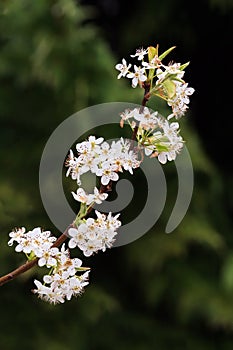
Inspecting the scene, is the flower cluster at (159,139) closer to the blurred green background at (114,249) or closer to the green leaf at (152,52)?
the green leaf at (152,52)

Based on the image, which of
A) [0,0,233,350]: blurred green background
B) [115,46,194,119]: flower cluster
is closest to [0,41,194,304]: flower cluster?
[115,46,194,119]: flower cluster

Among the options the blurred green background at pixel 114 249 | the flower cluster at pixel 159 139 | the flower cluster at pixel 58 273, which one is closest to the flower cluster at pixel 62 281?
the flower cluster at pixel 58 273

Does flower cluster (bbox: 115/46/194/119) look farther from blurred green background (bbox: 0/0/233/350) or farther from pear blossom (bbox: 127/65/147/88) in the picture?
blurred green background (bbox: 0/0/233/350)

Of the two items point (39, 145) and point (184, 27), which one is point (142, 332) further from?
point (184, 27)

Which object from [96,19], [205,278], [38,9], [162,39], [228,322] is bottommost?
[228,322]

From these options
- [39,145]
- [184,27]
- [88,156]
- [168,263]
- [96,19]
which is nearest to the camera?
[88,156]

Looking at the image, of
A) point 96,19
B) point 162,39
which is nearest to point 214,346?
point 162,39

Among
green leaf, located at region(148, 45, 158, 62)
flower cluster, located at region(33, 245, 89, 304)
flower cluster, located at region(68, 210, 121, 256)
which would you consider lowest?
flower cluster, located at region(33, 245, 89, 304)
